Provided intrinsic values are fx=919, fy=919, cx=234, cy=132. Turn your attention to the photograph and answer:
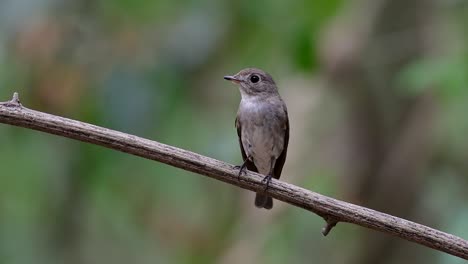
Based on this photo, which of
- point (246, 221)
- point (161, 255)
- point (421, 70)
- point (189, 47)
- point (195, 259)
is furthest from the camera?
point (161, 255)

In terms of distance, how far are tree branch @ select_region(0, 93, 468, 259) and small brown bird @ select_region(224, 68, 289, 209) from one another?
1832 millimetres

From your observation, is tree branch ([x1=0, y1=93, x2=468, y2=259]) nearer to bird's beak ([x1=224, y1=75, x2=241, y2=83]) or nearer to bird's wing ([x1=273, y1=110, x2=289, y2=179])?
bird's beak ([x1=224, y1=75, x2=241, y2=83])

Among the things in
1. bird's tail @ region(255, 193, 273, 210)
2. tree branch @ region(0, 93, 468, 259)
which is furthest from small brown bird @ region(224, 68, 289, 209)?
tree branch @ region(0, 93, 468, 259)

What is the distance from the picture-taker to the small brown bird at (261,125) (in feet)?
19.1

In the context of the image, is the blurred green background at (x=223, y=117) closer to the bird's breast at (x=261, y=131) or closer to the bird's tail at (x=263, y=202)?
the bird's breast at (x=261, y=131)

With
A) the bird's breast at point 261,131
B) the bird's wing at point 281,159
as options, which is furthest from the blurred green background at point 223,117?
the bird's wing at point 281,159

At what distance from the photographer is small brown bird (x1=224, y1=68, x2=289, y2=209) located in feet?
19.1

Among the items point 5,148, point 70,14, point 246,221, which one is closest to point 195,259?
point 246,221

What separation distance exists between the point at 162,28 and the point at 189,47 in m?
0.42

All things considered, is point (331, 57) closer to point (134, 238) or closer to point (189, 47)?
point (189, 47)

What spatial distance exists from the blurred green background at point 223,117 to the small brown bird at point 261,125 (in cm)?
16

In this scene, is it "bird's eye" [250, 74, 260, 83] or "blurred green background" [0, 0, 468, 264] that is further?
"bird's eye" [250, 74, 260, 83]

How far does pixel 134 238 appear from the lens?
7402 millimetres

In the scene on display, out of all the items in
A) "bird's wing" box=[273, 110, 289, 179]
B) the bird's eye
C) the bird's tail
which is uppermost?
the bird's eye
